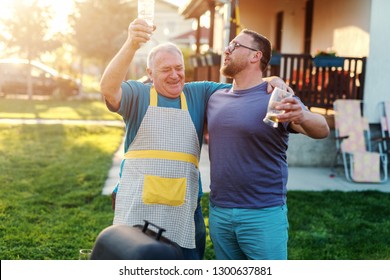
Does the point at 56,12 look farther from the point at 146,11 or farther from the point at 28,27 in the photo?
the point at 146,11

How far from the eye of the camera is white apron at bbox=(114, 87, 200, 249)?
298cm

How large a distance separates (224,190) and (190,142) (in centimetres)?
30

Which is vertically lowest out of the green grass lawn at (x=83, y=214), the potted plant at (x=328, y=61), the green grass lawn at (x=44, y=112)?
the green grass lawn at (x=83, y=214)

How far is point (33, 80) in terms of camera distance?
24703mm

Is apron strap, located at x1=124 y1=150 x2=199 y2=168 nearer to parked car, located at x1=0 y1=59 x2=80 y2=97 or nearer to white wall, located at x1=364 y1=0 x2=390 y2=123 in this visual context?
white wall, located at x1=364 y1=0 x2=390 y2=123

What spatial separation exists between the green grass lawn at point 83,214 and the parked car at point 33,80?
14932 mm

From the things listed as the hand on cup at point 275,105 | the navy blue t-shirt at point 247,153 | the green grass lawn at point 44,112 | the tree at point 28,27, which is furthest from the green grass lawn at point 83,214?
the tree at point 28,27

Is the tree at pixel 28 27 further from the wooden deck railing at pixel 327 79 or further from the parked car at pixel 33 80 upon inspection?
the wooden deck railing at pixel 327 79

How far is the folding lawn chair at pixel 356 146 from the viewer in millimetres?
8258

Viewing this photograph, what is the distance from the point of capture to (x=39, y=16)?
24.9 meters

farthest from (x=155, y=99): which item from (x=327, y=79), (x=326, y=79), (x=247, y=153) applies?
(x=326, y=79)

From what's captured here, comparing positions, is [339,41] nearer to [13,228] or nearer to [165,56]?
[13,228]

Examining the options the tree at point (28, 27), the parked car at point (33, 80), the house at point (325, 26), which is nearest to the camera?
the house at point (325, 26)
